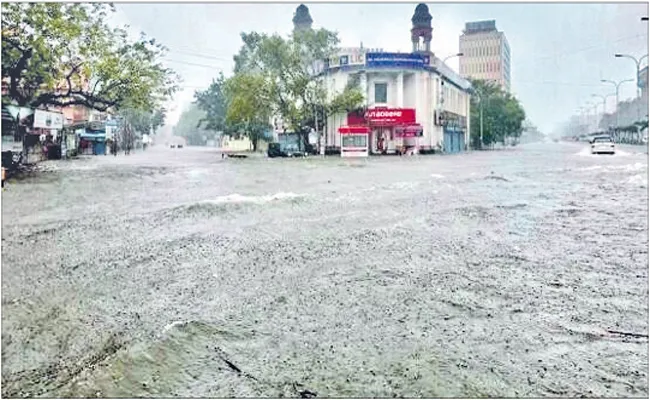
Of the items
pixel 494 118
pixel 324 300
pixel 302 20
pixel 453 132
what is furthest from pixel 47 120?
pixel 494 118

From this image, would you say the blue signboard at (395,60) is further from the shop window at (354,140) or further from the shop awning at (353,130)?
the shop window at (354,140)

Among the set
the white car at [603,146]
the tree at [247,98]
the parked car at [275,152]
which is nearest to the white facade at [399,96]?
the parked car at [275,152]

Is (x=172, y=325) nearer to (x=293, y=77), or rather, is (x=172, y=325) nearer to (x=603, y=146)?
(x=293, y=77)

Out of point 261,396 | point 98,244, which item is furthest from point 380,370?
point 98,244

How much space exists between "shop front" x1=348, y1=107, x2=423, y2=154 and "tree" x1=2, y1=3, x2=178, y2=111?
13908mm

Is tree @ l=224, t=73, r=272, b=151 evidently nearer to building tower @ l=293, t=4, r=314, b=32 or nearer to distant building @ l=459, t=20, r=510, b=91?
building tower @ l=293, t=4, r=314, b=32

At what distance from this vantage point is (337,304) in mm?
3855

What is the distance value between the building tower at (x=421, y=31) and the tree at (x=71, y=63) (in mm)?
11794

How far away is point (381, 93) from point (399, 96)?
88cm

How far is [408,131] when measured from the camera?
27.7 meters

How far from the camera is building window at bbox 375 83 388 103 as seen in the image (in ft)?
92.6

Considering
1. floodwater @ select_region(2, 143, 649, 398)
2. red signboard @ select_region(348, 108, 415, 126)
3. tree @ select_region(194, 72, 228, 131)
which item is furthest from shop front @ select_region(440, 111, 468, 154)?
floodwater @ select_region(2, 143, 649, 398)

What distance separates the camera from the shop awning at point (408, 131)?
27547mm

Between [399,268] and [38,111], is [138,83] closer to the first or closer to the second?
[38,111]
